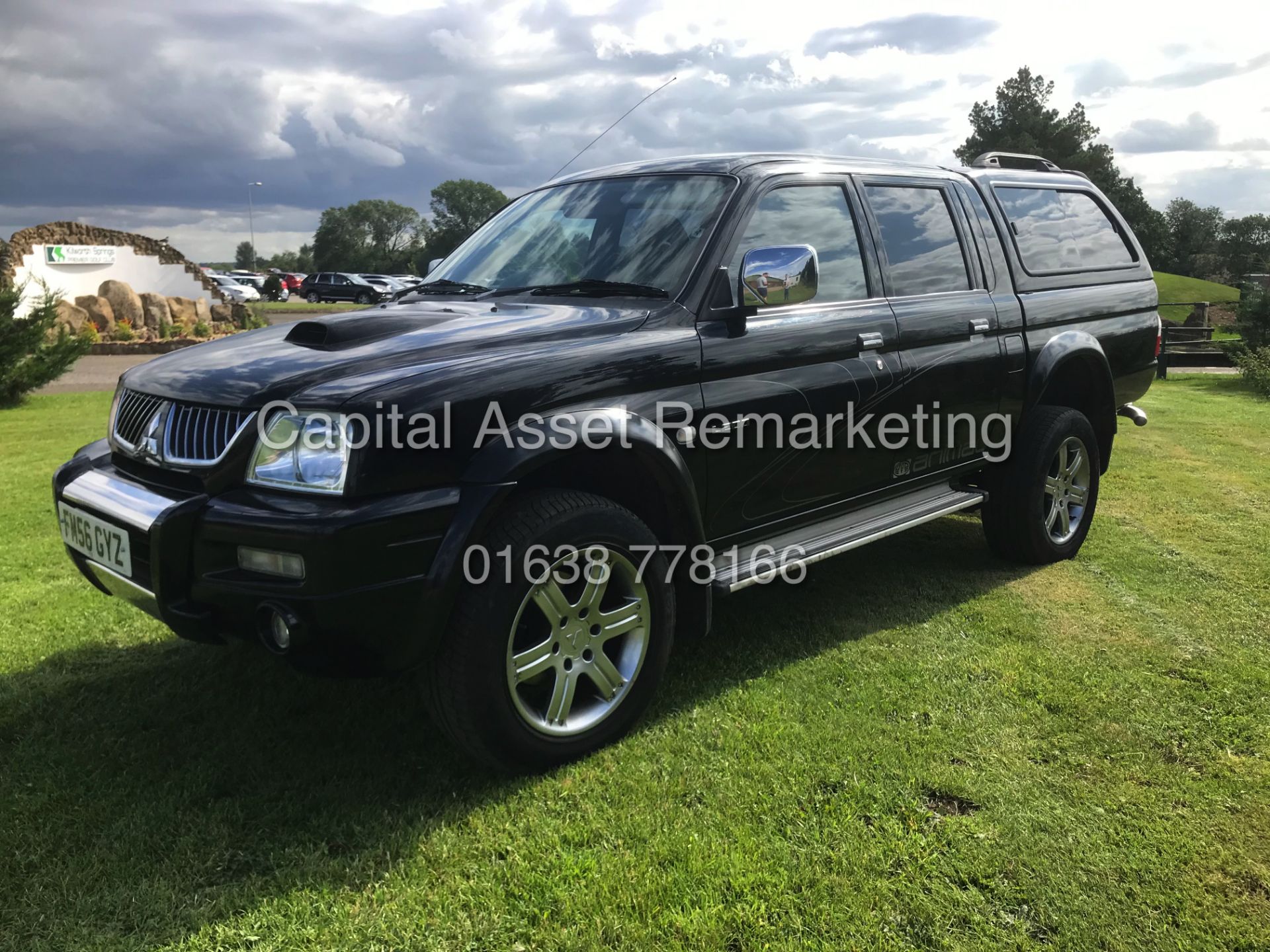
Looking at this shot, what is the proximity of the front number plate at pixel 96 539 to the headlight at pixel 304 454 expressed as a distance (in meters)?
0.55

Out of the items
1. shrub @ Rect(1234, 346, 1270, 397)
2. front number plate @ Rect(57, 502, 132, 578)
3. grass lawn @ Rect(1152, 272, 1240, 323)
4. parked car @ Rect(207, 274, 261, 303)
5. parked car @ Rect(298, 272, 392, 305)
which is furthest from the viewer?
grass lawn @ Rect(1152, 272, 1240, 323)

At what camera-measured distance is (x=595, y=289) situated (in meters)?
3.58

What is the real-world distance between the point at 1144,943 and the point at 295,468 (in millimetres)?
2429

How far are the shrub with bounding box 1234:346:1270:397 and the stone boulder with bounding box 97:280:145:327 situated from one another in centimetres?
2312

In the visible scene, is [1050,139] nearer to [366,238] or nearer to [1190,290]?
[1190,290]

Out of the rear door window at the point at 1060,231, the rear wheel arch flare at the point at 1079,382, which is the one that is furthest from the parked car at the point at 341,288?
the rear wheel arch flare at the point at 1079,382

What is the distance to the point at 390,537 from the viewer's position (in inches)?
100

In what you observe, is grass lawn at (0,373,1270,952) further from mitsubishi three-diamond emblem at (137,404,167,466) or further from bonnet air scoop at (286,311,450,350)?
bonnet air scoop at (286,311,450,350)

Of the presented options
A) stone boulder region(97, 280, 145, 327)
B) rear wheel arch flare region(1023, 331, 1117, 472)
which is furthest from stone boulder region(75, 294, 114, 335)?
rear wheel arch flare region(1023, 331, 1117, 472)

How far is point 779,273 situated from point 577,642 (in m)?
1.41

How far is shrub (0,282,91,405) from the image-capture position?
458 inches

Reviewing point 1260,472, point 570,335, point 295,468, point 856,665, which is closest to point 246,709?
point 295,468

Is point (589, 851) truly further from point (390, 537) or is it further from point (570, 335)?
point (570, 335)

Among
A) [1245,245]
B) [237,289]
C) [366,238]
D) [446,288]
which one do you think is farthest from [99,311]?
[1245,245]
